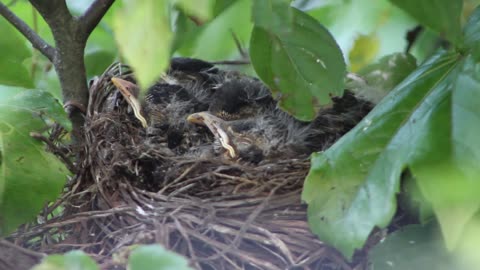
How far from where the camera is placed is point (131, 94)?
1720 mm

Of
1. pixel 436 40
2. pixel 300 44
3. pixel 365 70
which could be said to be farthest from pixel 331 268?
pixel 436 40

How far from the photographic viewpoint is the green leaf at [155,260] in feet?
2.48

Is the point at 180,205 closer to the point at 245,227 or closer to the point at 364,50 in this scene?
the point at 245,227

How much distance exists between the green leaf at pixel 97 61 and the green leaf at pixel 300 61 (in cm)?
75

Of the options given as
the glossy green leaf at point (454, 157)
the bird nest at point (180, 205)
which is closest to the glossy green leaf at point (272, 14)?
the glossy green leaf at point (454, 157)

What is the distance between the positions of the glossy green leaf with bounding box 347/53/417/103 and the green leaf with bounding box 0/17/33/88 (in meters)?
0.72

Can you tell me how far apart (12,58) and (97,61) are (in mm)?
346

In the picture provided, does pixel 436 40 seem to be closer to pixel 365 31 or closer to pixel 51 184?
pixel 365 31

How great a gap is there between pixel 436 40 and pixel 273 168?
2.28 feet

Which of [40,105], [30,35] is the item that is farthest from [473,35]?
[30,35]

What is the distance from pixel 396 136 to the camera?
112cm

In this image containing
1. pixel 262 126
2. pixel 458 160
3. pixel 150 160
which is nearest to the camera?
pixel 458 160

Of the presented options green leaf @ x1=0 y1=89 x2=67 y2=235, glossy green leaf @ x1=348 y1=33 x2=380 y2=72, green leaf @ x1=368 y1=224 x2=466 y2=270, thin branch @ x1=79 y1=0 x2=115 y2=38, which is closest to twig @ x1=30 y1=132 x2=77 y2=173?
green leaf @ x1=0 y1=89 x2=67 y2=235

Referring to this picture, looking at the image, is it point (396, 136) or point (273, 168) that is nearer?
point (396, 136)
